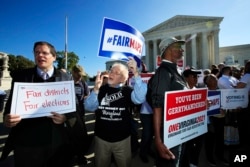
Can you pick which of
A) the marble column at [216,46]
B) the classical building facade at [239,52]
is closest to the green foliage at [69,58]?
the marble column at [216,46]

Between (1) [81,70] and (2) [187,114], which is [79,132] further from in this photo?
(1) [81,70]

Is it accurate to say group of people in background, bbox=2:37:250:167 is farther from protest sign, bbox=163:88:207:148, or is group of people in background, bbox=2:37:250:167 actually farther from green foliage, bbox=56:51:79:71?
green foliage, bbox=56:51:79:71

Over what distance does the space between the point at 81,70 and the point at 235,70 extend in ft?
16.6

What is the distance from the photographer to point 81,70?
4895 millimetres

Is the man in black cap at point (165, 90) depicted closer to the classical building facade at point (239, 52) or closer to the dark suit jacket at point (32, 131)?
the dark suit jacket at point (32, 131)

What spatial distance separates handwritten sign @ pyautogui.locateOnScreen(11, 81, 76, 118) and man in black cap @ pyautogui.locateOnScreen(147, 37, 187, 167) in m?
0.88

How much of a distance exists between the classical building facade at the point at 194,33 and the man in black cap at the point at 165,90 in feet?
157

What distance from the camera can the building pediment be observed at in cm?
5184

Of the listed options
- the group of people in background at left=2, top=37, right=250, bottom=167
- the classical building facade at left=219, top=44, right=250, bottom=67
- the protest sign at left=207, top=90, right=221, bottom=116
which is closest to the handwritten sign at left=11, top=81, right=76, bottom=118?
the group of people in background at left=2, top=37, right=250, bottom=167

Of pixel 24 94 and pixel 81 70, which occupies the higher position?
pixel 81 70

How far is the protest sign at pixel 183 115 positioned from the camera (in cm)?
197

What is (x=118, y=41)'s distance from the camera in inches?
122

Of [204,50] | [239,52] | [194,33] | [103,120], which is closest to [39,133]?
[103,120]

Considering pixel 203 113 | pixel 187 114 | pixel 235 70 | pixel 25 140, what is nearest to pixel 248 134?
pixel 235 70
